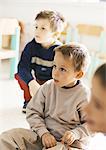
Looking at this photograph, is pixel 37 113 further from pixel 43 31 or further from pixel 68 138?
pixel 43 31

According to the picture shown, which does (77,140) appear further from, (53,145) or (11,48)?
(11,48)

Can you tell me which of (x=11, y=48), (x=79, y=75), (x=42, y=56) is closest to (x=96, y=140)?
(x=79, y=75)

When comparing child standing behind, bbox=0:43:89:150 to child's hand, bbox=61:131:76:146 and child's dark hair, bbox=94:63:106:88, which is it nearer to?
child's hand, bbox=61:131:76:146

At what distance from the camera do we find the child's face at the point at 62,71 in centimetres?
111

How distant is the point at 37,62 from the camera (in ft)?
5.82

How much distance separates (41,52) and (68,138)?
2.61 ft

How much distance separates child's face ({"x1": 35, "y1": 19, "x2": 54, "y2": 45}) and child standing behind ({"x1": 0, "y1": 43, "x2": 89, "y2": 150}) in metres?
0.60

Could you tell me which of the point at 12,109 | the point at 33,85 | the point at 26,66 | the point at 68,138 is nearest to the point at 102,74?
the point at 68,138

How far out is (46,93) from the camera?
1132 mm

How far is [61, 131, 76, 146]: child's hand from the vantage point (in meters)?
1.04

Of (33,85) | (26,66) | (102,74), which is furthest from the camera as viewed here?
(26,66)

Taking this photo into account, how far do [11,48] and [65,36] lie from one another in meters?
0.57

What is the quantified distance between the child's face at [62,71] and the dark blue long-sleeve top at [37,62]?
588 mm

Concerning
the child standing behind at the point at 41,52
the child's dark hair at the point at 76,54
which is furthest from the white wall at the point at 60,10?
the child's dark hair at the point at 76,54
